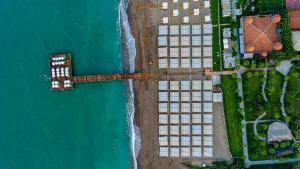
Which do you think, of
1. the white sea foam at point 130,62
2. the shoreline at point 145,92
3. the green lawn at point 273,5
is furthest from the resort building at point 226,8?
the white sea foam at point 130,62

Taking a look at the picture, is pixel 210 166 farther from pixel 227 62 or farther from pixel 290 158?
pixel 227 62

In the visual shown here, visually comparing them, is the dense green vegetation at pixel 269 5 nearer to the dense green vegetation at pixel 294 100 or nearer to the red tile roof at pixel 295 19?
the red tile roof at pixel 295 19

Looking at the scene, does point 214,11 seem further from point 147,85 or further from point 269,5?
point 147,85

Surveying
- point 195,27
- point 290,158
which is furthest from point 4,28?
point 290,158

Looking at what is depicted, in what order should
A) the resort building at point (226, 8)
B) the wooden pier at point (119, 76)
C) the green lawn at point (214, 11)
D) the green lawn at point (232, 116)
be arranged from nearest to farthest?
1. the resort building at point (226, 8)
2. the green lawn at point (232, 116)
3. the green lawn at point (214, 11)
4. the wooden pier at point (119, 76)

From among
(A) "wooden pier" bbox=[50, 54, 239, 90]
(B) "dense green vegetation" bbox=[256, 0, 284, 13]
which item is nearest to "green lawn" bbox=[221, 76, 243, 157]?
(A) "wooden pier" bbox=[50, 54, 239, 90]
